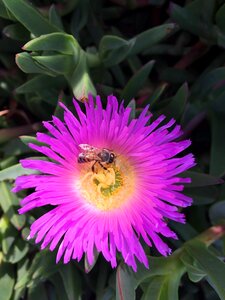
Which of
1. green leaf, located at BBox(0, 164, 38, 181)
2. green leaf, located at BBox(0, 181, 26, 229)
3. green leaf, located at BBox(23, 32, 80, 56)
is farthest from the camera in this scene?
green leaf, located at BBox(0, 181, 26, 229)

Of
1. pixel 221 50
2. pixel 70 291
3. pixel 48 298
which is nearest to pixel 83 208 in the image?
pixel 70 291

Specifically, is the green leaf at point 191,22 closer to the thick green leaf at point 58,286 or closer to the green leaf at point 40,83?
the green leaf at point 40,83

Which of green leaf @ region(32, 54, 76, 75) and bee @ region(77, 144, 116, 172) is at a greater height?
green leaf @ region(32, 54, 76, 75)

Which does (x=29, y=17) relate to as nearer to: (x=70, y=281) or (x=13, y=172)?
(x=13, y=172)

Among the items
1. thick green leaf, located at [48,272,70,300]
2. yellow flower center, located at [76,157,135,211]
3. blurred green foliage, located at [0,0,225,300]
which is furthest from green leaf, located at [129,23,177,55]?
thick green leaf, located at [48,272,70,300]

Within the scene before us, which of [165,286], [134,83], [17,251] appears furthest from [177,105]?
[17,251]

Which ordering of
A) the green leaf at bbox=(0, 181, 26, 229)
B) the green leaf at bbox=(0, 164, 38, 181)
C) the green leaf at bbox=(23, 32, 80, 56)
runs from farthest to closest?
the green leaf at bbox=(0, 181, 26, 229) < the green leaf at bbox=(0, 164, 38, 181) < the green leaf at bbox=(23, 32, 80, 56)

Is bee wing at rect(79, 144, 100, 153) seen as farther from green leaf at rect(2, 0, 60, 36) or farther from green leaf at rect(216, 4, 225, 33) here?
green leaf at rect(216, 4, 225, 33)

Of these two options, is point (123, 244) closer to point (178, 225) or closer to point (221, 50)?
point (178, 225)
